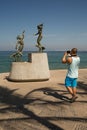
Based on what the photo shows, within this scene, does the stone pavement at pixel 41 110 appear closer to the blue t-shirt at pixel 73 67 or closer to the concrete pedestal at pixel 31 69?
the blue t-shirt at pixel 73 67

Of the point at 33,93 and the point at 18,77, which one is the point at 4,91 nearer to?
the point at 33,93

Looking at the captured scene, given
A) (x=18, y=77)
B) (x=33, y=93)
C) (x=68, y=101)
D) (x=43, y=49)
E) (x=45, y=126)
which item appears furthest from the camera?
(x=43, y=49)

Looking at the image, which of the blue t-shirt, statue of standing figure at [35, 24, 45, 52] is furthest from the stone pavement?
statue of standing figure at [35, 24, 45, 52]

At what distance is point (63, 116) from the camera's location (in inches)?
299

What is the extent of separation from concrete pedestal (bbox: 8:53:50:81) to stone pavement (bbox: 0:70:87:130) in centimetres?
269

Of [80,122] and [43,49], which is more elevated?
[43,49]

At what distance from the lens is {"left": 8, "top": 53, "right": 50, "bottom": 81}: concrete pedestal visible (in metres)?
14.8

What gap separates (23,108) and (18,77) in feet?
20.3

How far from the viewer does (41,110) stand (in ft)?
27.3

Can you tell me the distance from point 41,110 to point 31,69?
6.66 metres

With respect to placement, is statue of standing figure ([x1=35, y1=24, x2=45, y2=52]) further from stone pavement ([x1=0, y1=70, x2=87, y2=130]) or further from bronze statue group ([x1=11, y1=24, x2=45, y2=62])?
stone pavement ([x1=0, y1=70, x2=87, y2=130])

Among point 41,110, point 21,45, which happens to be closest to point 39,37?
point 21,45

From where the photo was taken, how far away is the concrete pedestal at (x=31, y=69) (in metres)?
14.8

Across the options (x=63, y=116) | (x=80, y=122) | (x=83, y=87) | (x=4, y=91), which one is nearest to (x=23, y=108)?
(x=63, y=116)
